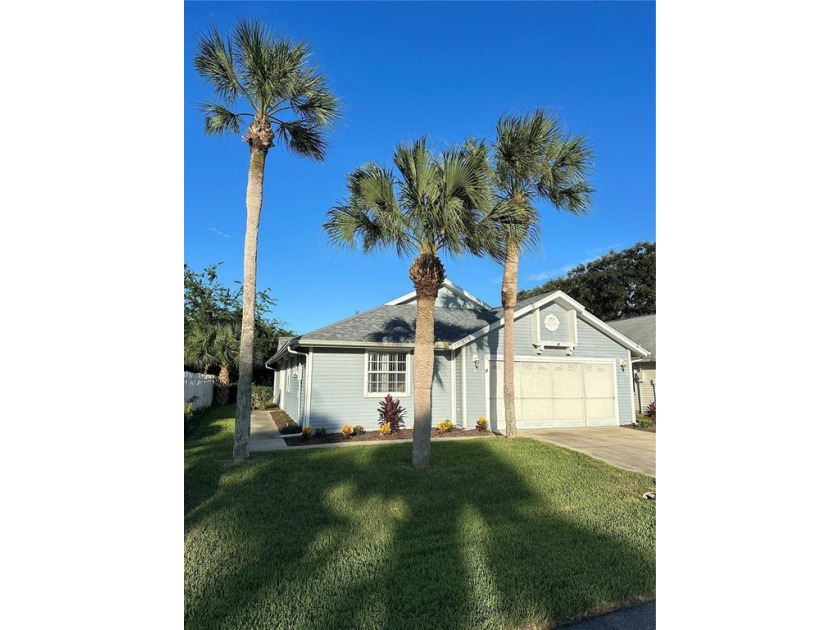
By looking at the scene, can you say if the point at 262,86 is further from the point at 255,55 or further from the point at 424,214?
the point at 424,214

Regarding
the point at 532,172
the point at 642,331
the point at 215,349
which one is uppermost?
the point at 532,172

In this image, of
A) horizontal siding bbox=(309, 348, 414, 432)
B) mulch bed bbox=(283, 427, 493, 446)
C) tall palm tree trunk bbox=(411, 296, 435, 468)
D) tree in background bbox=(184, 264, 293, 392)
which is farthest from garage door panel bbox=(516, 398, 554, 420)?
tree in background bbox=(184, 264, 293, 392)

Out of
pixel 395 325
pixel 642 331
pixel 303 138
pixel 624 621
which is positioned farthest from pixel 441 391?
pixel 642 331

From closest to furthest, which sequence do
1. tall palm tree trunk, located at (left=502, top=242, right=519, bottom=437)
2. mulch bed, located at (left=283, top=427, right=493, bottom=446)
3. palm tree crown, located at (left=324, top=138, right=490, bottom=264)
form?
palm tree crown, located at (left=324, top=138, right=490, bottom=264)
mulch bed, located at (left=283, top=427, right=493, bottom=446)
tall palm tree trunk, located at (left=502, top=242, right=519, bottom=437)

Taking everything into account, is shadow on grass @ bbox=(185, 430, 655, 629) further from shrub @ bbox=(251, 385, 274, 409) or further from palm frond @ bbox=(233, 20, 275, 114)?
shrub @ bbox=(251, 385, 274, 409)

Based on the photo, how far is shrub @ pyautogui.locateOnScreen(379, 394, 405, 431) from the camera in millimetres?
11602

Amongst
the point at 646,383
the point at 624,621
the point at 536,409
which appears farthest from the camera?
the point at 646,383

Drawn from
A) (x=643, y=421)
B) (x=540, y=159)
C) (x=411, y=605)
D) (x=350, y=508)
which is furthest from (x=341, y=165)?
(x=643, y=421)

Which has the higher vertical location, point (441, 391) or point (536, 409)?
point (441, 391)

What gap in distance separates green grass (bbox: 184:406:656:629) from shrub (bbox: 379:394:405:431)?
3925 mm

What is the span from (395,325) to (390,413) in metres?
2.88

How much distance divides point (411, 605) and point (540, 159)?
365 inches

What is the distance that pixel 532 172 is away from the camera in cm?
1014
